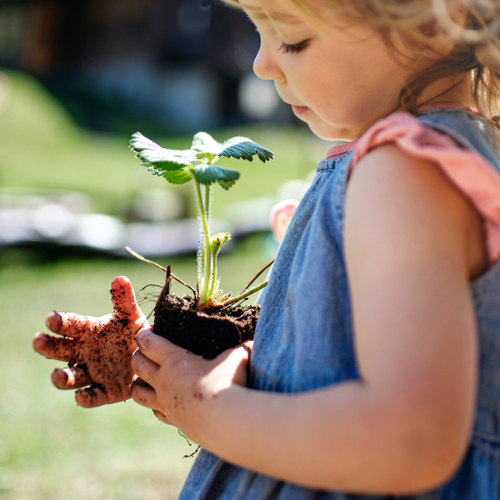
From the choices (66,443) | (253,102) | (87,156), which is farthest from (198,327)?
(253,102)

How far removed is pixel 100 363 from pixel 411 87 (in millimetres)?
828

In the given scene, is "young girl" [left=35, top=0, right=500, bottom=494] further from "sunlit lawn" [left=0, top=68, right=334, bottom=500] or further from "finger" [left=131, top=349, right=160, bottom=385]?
"sunlit lawn" [left=0, top=68, right=334, bottom=500]

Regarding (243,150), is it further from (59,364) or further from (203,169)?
(59,364)

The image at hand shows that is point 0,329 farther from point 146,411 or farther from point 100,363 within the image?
point 100,363

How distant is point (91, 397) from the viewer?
3.49ft

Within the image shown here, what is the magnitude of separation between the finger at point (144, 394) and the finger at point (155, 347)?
0.23 feet

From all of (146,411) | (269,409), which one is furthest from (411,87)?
(146,411)

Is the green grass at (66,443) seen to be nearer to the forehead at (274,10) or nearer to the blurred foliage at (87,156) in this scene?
the forehead at (274,10)

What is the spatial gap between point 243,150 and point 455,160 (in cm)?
48

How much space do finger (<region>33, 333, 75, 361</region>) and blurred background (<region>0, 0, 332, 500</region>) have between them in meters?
0.26

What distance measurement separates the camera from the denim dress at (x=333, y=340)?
0.79m

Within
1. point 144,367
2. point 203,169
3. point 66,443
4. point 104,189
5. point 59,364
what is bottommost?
point 104,189

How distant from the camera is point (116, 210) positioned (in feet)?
28.8

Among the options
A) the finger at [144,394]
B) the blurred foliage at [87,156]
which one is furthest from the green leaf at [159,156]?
the blurred foliage at [87,156]
